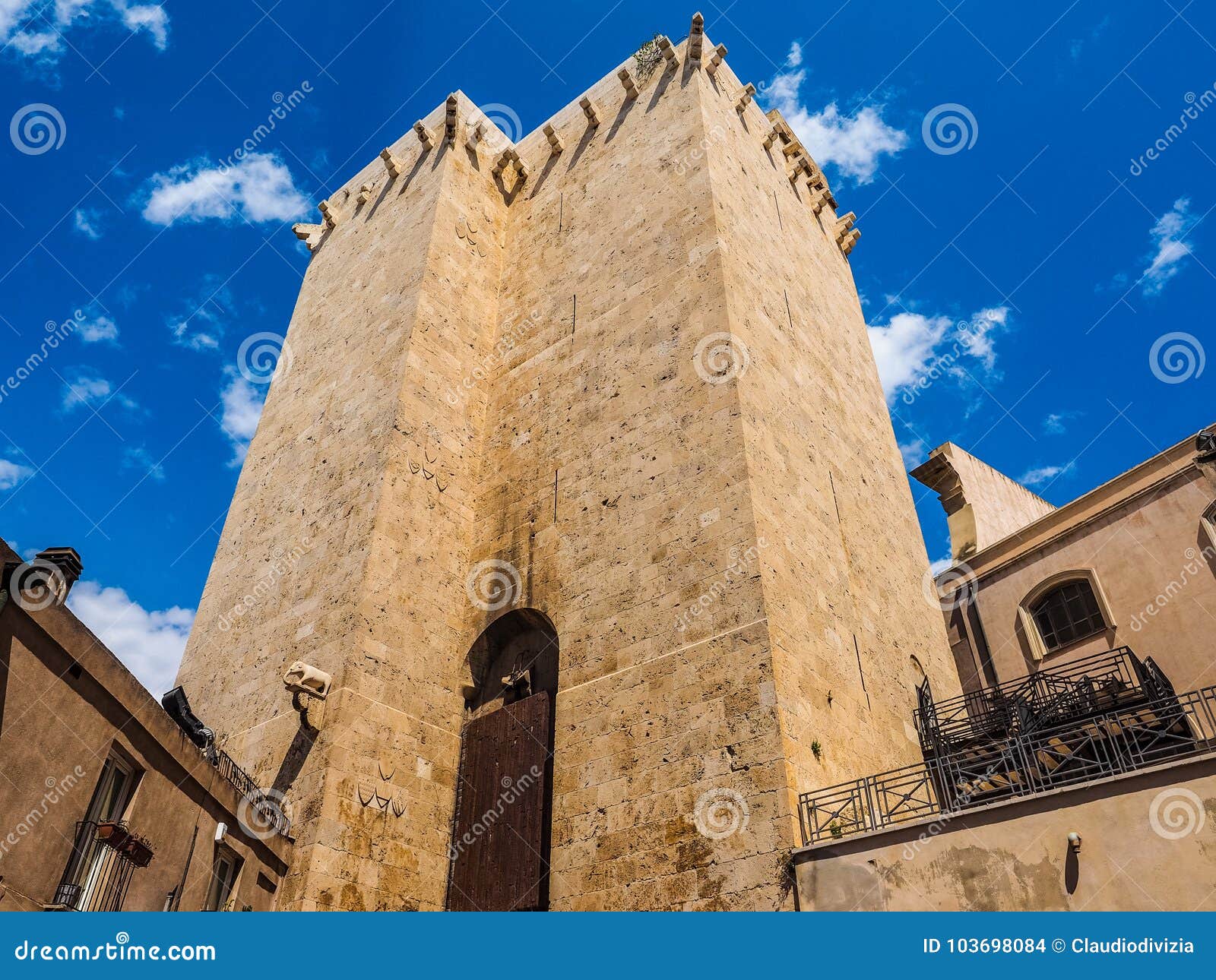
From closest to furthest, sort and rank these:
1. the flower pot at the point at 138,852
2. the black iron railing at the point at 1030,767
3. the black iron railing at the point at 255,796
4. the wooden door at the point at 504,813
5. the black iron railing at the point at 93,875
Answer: the black iron railing at the point at 93,875, the flower pot at the point at 138,852, the black iron railing at the point at 1030,767, the black iron railing at the point at 255,796, the wooden door at the point at 504,813

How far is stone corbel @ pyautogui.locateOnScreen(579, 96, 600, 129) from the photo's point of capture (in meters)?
20.0

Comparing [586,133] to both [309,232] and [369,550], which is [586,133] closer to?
[309,232]

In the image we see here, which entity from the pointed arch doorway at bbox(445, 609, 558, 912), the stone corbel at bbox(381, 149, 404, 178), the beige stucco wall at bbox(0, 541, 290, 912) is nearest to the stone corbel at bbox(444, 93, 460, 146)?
the stone corbel at bbox(381, 149, 404, 178)

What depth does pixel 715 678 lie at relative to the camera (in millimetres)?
11148

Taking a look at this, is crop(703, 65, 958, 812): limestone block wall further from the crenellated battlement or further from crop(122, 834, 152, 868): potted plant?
crop(122, 834, 152, 868): potted plant

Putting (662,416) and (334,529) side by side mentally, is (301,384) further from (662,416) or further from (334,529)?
(662,416)

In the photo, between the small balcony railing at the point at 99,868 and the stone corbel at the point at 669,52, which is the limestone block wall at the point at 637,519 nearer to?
the stone corbel at the point at 669,52

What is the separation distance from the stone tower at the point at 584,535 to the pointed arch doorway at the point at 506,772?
5 centimetres

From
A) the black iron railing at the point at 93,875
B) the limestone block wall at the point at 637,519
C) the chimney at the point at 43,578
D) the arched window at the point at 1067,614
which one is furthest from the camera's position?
the arched window at the point at 1067,614

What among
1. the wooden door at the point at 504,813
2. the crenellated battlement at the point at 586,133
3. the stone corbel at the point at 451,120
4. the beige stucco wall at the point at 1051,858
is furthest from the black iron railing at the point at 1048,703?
the stone corbel at the point at 451,120

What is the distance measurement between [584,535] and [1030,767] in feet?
21.5

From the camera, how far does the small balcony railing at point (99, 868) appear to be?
8.11 meters

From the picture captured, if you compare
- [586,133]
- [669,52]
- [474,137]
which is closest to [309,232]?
[474,137]

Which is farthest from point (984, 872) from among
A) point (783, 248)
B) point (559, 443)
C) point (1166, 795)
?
point (783, 248)
